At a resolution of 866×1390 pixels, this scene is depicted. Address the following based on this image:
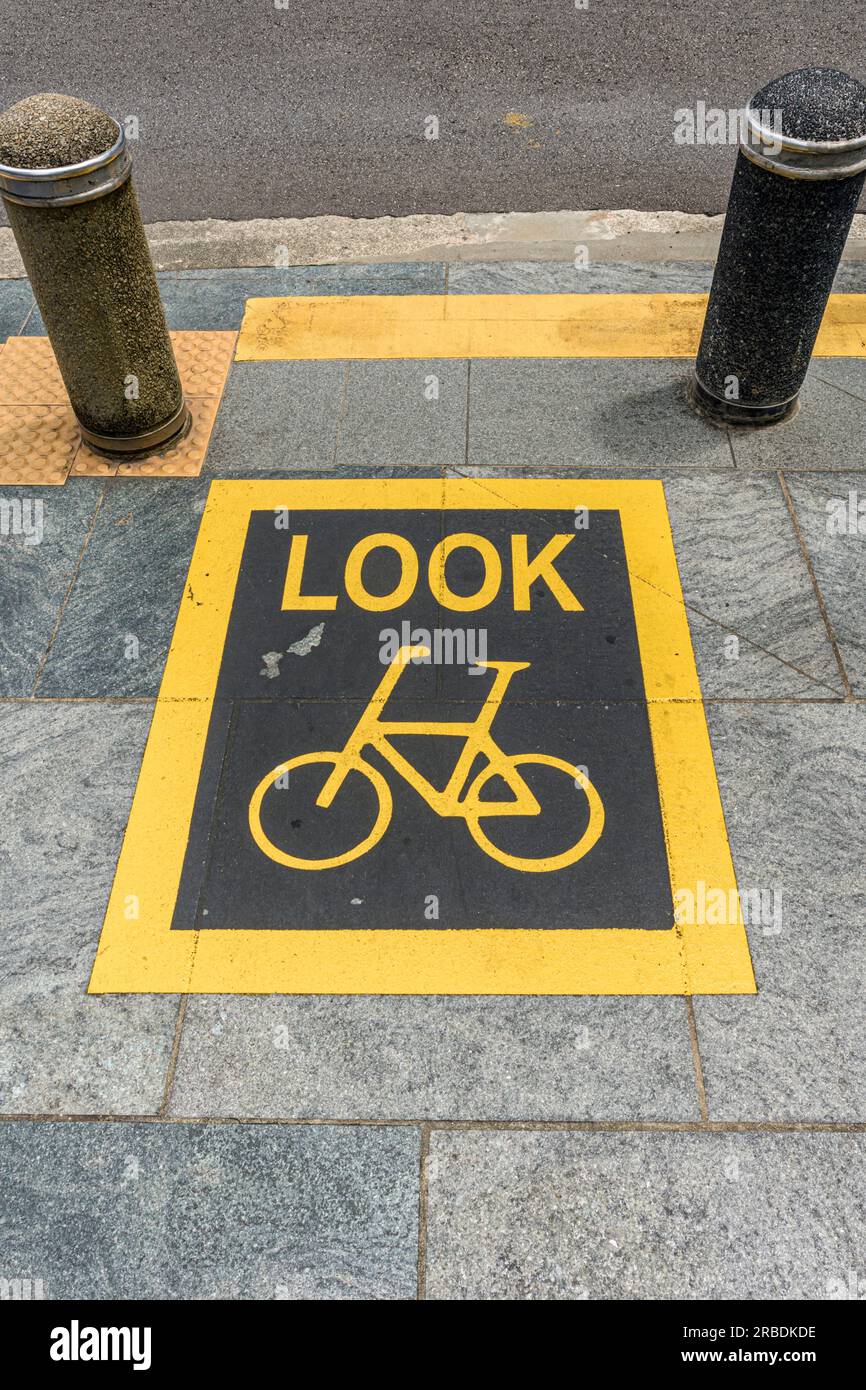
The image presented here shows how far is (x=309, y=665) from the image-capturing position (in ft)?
15.9

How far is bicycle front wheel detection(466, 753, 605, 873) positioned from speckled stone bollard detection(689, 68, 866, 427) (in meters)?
2.62

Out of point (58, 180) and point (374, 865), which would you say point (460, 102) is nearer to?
point (58, 180)

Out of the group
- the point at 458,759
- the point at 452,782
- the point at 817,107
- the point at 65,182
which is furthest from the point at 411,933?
the point at 817,107

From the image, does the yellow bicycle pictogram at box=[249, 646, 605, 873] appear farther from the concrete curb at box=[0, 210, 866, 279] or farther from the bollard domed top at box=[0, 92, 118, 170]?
the concrete curb at box=[0, 210, 866, 279]

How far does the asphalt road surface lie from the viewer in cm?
807

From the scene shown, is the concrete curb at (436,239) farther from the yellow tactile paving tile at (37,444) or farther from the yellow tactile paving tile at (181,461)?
the yellow tactile paving tile at (181,461)

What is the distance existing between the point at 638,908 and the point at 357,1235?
5.06ft

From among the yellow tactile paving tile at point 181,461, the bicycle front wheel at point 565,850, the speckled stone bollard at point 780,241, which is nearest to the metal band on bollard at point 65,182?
the yellow tactile paving tile at point 181,461

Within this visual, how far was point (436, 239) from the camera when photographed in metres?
7.50

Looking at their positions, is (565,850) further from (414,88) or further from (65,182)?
(414,88)

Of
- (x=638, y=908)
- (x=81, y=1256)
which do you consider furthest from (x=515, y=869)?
(x=81, y=1256)

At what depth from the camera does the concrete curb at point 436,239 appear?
23.9ft

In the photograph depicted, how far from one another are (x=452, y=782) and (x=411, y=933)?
2.28 feet

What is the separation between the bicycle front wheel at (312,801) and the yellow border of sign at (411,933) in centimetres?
29
